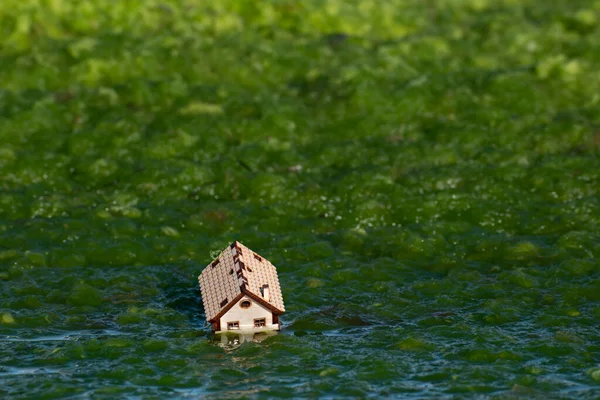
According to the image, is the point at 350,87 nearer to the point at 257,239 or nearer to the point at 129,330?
the point at 257,239

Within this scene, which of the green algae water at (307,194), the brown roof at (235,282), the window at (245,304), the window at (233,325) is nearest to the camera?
the green algae water at (307,194)

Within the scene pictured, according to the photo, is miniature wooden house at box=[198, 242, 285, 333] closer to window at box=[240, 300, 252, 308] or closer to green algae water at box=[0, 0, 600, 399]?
window at box=[240, 300, 252, 308]

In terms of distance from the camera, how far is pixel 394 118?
2248 centimetres

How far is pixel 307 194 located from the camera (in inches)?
766

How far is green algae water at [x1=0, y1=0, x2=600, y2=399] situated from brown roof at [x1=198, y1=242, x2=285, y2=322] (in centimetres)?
57

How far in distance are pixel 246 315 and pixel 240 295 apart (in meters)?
0.53

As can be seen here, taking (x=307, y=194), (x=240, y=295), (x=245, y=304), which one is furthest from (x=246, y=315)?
(x=307, y=194)

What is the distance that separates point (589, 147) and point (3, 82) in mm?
13926

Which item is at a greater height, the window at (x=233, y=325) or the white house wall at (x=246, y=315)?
the white house wall at (x=246, y=315)

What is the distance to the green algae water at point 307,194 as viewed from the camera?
13.7 meters

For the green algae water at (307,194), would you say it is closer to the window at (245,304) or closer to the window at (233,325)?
the window at (233,325)

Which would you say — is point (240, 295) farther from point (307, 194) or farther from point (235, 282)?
point (307, 194)

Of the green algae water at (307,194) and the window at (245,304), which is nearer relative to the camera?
the green algae water at (307,194)

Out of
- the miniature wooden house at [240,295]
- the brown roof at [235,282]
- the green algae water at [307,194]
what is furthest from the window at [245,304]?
the green algae water at [307,194]
